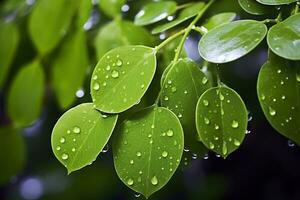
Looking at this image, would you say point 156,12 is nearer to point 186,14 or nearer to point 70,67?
point 186,14

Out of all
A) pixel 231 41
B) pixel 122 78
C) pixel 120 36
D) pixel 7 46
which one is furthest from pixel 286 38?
pixel 7 46

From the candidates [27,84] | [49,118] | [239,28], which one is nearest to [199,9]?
[239,28]

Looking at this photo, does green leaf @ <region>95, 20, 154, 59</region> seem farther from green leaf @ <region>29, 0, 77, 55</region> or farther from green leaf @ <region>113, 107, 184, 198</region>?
green leaf @ <region>113, 107, 184, 198</region>

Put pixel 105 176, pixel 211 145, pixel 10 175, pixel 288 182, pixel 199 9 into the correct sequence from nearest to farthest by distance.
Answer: pixel 211 145 < pixel 199 9 < pixel 10 175 < pixel 288 182 < pixel 105 176

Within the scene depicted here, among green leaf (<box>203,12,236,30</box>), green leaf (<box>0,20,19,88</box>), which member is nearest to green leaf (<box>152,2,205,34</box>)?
green leaf (<box>203,12,236,30</box>)

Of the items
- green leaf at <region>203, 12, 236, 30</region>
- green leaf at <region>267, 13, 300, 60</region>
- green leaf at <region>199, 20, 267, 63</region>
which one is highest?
green leaf at <region>199, 20, 267, 63</region>

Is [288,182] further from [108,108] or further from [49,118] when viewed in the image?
[108,108]
